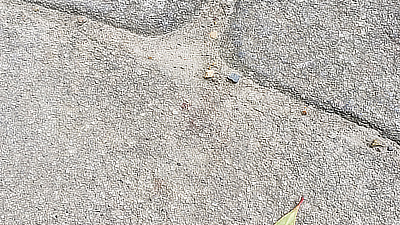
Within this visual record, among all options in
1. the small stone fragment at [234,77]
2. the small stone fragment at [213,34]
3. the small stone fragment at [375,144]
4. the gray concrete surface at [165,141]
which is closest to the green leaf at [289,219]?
the gray concrete surface at [165,141]

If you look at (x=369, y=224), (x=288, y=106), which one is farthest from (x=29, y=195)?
(x=369, y=224)

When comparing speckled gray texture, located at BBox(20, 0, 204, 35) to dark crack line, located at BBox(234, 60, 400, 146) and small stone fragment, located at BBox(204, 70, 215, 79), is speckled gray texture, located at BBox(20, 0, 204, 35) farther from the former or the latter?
dark crack line, located at BBox(234, 60, 400, 146)

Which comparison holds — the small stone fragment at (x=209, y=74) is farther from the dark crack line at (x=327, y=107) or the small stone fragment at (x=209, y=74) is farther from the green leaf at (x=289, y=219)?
the green leaf at (x=289, y=219)

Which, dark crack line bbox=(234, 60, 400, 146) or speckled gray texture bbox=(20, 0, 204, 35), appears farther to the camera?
speckled gray texture bbox=(20, 0, 204, 35)

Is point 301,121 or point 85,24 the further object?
point 85,24

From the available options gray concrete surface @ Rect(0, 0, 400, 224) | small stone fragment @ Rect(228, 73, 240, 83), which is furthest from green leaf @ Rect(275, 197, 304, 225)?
small stone fragment @ Rect(228, 73, 240, 83)

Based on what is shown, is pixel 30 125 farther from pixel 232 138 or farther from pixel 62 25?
pixel 232 138

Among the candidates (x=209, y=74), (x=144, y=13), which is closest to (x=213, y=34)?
(x=209, y=74)
